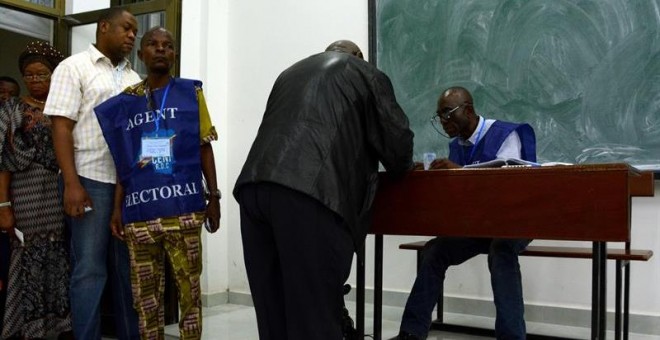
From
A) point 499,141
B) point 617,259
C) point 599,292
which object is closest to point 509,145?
point 499,141

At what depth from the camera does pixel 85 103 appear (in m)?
2.41

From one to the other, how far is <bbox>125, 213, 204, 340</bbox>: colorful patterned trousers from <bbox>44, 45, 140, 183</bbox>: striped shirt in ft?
1.10

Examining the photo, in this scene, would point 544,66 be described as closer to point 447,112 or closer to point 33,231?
point 447,112

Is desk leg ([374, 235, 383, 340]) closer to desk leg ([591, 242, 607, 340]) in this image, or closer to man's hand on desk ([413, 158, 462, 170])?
man's hand on desk ([413, 158, 462, 170])

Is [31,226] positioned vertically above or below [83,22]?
below

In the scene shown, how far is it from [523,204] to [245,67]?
289 cm

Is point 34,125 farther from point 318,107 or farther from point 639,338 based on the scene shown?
point 639,338

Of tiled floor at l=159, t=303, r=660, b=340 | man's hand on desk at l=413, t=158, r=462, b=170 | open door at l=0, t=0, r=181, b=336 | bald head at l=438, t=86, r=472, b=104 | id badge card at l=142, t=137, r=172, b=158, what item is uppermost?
open door at l=0, t=0, r=181, b=336

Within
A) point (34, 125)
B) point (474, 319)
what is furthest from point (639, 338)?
point (34, 125)

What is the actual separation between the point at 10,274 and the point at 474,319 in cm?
240

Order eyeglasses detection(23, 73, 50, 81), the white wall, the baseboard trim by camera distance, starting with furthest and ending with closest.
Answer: the white wall → the baseboard trim → eyeglasses detection(23, 73, 50, 81)

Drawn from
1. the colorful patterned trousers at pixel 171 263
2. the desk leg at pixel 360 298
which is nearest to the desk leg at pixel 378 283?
the desk leg at pixel 360 298

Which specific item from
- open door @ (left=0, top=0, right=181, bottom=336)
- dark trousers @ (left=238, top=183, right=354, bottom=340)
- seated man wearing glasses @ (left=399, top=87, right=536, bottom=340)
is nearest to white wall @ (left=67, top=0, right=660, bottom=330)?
open door @ (left=0, top=0, right=181, bottom=336)

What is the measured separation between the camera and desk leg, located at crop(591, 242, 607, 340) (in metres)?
1.94
